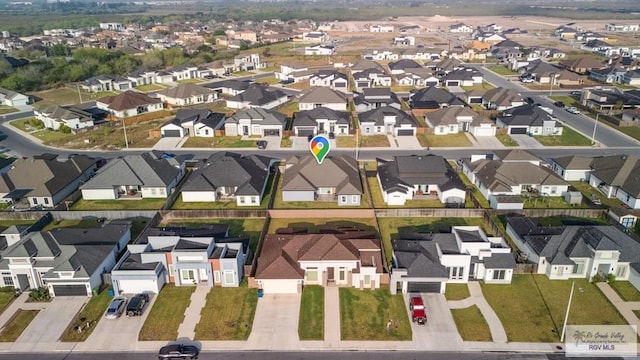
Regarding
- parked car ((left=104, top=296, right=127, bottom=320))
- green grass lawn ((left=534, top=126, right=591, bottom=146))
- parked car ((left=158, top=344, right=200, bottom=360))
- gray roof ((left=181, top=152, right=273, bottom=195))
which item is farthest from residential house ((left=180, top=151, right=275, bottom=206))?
green grass lawn ((left=534, top=126, right=591, bottom=146))

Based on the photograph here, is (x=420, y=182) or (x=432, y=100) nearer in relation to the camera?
(x=420, y=182)

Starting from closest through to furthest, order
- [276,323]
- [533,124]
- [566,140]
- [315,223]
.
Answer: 1. [276,323]
2. [315,223]
3. [566,140]
4. [533,124]

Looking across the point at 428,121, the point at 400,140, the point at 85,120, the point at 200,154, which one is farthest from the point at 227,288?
the point at 85,120

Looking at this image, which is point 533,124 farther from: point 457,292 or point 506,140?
point 457,292

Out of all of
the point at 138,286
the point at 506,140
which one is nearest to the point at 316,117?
the point at 506,140

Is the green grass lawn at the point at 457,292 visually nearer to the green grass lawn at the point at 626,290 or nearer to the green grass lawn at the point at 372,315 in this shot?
the green grass lawn at the point at 372,315

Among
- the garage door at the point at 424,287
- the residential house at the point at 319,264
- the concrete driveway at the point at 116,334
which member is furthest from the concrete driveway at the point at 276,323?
the garage door at the point at 424,287

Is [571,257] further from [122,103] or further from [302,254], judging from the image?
[122,103]
